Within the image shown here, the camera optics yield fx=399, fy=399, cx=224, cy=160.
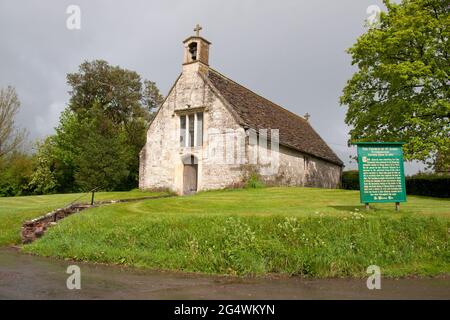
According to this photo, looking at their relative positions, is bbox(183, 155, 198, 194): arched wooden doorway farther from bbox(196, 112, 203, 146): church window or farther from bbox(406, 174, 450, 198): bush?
bbox(406, 174, 450, 198): bush

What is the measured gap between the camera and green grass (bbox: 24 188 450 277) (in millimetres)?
9484

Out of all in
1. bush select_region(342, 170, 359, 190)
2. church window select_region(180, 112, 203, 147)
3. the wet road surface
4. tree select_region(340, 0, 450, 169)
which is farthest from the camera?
bush select_region(342, 170, 359, 190)

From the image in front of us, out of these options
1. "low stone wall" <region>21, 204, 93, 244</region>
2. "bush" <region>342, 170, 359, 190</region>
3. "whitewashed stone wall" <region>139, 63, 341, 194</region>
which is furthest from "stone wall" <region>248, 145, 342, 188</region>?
"low stone wall" <region>21, 204, 93, 244</region>

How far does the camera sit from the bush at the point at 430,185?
27725 mm

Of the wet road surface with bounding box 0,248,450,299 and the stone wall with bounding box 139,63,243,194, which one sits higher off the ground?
the stone wall with bounding box 139,63,243,194

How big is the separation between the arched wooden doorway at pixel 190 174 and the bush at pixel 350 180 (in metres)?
18.6

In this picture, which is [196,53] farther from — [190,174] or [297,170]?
[297,170]

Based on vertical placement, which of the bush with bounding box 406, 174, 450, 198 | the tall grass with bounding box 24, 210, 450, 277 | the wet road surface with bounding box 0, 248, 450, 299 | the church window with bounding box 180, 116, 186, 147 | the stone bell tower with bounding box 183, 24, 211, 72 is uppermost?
the stone bell tower with bounding box 183, 24, 211, 72

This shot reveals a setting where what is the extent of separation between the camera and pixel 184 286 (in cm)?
805

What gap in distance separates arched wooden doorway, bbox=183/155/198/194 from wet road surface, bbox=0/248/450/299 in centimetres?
1730

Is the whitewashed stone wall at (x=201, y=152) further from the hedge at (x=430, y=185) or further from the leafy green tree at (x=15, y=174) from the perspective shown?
the leafy green tree at (x=15, y=174)

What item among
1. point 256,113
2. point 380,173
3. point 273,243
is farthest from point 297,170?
point 273,243

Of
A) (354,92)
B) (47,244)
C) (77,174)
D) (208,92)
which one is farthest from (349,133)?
(77,174)
